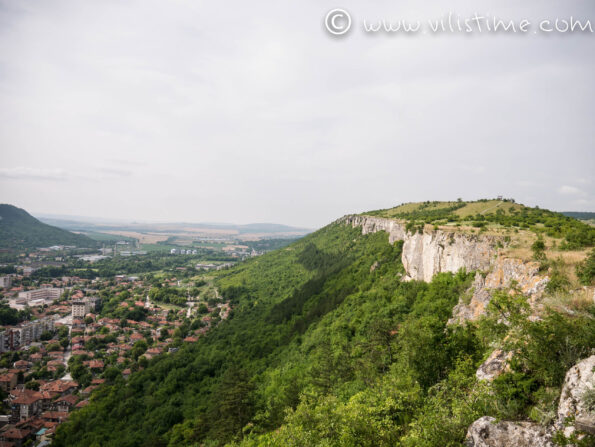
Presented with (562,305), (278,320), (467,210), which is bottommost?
(278,320)

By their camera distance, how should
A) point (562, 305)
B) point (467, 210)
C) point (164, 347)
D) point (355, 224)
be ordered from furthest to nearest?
point (355, 224)
point (164, 347)
point (467, 210)
point (562, 305)

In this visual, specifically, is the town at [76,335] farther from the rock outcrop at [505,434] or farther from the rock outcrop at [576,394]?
the rock outcrop at [576,394]

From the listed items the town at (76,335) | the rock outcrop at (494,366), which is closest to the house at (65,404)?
the town at (76,335)

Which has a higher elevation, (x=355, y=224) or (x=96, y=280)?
(x=355, y=224)

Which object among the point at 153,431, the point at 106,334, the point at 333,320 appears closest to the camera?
the point at 153,431

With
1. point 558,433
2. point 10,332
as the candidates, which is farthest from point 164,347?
point 558,433

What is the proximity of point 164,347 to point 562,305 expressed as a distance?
63460mm

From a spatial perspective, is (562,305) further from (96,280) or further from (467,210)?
(96,280)

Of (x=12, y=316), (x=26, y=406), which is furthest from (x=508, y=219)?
(x=12, y=316)

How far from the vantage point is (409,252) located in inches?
1345

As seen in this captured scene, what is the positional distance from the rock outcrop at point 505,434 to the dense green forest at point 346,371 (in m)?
0.39

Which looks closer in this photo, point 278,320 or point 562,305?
point 562,305

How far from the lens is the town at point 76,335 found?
40.9 metres

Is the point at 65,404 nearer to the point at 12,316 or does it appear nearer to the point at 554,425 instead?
the point at 12,316
